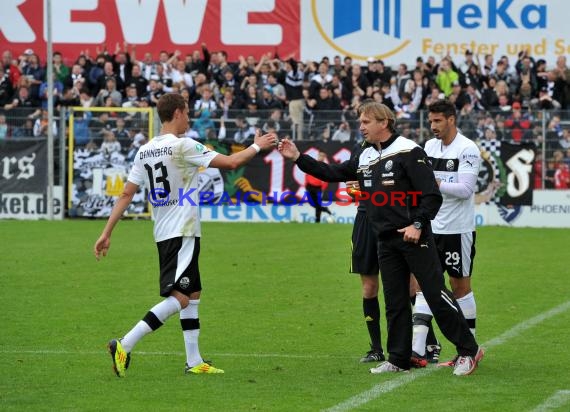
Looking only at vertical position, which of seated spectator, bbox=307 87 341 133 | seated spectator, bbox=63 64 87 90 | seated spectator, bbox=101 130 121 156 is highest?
seated spectator, bbox=63 64 87 90

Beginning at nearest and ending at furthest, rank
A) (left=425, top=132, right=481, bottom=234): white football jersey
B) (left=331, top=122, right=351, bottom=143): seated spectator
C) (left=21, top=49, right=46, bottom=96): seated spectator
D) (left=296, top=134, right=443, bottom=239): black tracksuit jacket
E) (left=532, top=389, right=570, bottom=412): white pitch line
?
(left=532, top=389, right=570, bottom=412): white pitch line, (left=296, top=134, right=443, bottom=239): black tracksuit jacket, (left=425, top=132, right=481, bottom=234): white football jersey, (left=331, top=122, right=351, bottom=143): seated spectator, (left=21, top=49, right=46, bottom=96): seated spectator

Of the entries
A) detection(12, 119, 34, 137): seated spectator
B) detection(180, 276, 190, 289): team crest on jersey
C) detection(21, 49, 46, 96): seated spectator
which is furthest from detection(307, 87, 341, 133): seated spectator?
detection(180, 276, 190, 289): team crest on jersey

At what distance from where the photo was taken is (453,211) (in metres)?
9.84

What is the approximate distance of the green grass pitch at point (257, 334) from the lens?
8.15m

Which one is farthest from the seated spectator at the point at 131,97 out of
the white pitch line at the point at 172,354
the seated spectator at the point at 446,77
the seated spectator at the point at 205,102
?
the white pitch line at the point at 172,354

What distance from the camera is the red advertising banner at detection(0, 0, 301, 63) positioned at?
33875 mm

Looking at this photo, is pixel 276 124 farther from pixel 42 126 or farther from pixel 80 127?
pixel 42 126

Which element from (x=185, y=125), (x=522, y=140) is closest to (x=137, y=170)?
(x=185, y=125)

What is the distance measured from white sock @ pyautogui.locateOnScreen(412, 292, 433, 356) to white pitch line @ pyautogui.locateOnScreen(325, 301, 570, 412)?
304 mm

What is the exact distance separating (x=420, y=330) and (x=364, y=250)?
82cm

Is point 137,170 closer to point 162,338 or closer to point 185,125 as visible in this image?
point 185,125

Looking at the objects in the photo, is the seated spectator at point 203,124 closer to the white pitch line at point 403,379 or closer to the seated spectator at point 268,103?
the seated spectator at point 268,103

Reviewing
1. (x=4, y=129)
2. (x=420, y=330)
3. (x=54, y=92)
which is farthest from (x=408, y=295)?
(x=54, y=92)

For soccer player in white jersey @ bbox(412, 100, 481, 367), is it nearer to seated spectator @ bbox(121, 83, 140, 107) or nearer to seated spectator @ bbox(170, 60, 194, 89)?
seated spectator @ bbox(121, 83, 140, 107)
